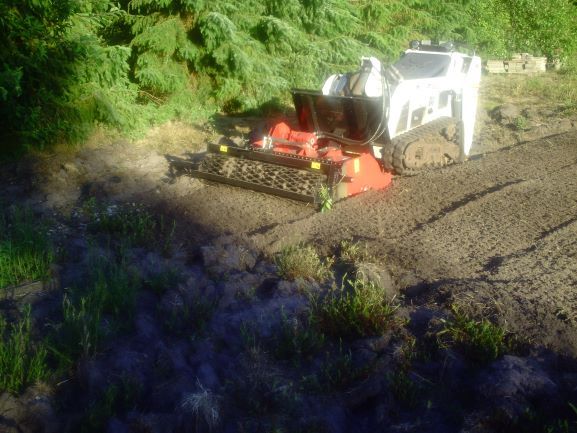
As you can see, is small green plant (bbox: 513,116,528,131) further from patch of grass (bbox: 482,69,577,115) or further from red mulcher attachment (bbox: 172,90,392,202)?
red mulcher attachment (bbox: 172,90,392,202)

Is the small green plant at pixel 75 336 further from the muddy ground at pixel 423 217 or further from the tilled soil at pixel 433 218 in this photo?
the tilled soil at pixel 433 218

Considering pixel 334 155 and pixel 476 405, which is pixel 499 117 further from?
pixel 476 405

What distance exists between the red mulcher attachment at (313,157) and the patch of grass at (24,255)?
2903 millimetres

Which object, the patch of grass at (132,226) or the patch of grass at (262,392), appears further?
the patch of grass at (132,226)

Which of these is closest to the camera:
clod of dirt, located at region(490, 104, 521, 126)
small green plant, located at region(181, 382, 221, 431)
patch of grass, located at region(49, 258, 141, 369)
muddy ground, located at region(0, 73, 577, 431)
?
small green plant, located at region(181, 382, 221, 431)

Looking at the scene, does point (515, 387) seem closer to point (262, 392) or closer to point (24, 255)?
point (262, 392)

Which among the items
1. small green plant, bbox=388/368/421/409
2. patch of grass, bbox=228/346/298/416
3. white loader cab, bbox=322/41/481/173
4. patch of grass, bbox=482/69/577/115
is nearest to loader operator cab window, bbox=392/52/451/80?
white loader cab, bbox=322/41/481/173

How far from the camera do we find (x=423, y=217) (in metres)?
7.45

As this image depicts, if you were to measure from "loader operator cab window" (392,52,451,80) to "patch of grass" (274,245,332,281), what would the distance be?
491 centimetres

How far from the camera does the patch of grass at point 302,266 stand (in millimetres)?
5578

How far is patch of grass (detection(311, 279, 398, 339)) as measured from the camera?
4.67m

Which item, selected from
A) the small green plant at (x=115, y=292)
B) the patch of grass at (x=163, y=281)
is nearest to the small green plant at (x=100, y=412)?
the small green plant at (x=115, y=292)

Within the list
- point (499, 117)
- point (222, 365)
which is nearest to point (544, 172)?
point (499, 117)

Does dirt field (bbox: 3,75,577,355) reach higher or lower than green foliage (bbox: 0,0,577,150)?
lower
